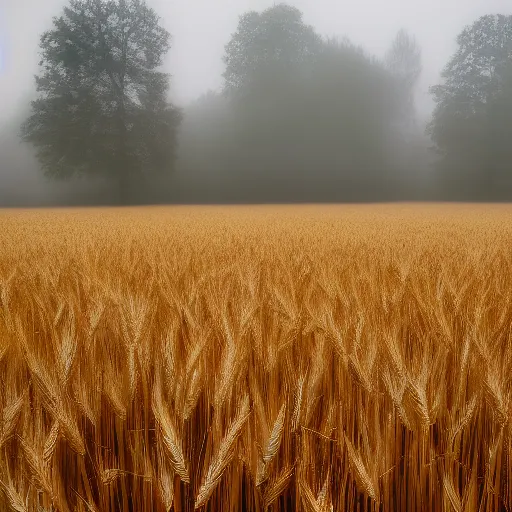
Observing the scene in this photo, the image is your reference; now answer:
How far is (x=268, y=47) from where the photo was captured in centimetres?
2720

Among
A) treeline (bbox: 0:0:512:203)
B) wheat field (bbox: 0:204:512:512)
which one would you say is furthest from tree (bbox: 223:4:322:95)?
wheat field (bbox: 0:204:512:512)

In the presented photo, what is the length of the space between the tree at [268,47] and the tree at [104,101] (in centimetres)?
506

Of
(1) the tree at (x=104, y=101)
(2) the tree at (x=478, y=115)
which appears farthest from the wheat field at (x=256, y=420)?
(2) the tree at (x=478, y=115)

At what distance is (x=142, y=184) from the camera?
80.5 ft

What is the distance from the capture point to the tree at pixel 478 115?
2467 centimetres

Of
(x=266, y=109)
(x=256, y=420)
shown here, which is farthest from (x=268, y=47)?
(x=256, y=420)

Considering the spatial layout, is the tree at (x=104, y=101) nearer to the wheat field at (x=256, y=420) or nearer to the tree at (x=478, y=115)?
the tree at (x=478, y=115)

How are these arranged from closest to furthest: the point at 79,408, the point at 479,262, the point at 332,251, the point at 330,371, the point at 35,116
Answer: the point at 79,408
the point at 330,371
the point at 479,262
the point at 332,251
the point at 35,116

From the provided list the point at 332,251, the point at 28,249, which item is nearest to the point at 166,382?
the point at 332,251

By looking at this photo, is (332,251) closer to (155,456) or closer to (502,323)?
(502,323)

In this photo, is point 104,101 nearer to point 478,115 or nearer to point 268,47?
point 268,47

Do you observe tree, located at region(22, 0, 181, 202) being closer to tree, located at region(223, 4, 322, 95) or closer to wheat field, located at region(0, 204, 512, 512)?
tree, located at region(223, 4, 322, 95)

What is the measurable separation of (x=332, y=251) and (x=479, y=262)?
39.9 inches

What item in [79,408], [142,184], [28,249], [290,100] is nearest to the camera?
[79,408]
